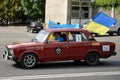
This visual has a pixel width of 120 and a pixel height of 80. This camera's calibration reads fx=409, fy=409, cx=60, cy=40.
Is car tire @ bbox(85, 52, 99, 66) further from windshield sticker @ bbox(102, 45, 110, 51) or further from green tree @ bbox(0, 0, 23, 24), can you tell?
green tree @ bbox(0, 0, 23, 24)

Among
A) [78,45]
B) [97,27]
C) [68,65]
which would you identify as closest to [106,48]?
[78,45]

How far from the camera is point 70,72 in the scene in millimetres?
14156

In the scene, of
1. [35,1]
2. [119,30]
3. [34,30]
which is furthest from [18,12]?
[119,30]

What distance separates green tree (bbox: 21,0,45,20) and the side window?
49.9 meters

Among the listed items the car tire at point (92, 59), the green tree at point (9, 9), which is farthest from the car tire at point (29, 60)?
the green tree at point (9, 9)

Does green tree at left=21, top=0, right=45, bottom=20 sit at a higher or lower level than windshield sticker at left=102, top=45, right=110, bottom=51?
higher

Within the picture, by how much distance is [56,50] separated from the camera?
15258mm

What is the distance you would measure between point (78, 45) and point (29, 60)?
2.01 meters

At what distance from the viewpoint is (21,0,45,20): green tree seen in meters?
65.7

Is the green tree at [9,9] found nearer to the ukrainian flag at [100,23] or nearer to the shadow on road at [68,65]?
the ukrainian flag at [100,23]

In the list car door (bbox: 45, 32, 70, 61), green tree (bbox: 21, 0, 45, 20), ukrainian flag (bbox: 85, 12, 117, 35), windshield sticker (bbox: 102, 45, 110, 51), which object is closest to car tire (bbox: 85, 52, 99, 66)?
windshield sticker (bbox: 102, 45, 110, 51)

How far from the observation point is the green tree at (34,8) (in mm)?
65688

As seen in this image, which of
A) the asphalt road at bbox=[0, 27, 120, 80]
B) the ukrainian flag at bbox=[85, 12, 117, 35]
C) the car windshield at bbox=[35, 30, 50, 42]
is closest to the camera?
the asphalt road at bbox=[0, 27, 120, 80]

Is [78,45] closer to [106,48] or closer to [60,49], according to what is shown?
[60,49]
